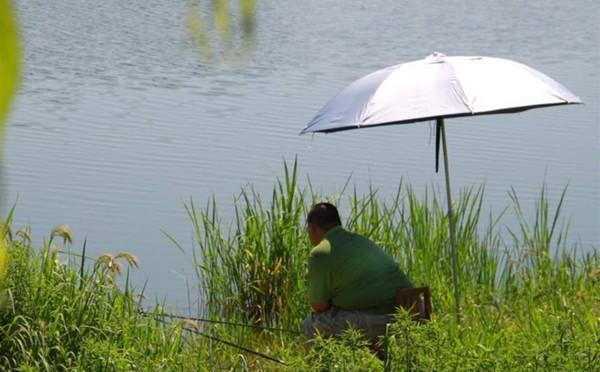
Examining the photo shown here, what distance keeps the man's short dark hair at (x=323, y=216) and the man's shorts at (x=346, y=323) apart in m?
0.32

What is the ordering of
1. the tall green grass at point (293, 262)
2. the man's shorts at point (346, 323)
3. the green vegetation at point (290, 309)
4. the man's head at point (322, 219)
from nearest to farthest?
the green vegetation at point (290, 309), the man's shorts at point (346, 323), the man's head at point (322, 219), the tall green grass at point (293, 262)

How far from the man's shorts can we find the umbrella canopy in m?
0.73

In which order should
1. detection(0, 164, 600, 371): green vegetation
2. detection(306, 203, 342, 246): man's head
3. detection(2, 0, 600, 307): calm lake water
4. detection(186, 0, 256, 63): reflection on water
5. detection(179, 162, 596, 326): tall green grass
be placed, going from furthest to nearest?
detection(2, 0, 600, 307): calm lake water < detection(179, 162, 596, 326): tall green grass < detection(306, 203, 342, 246): man's head < detection(0, 164, 600, 371): green vegetation < detection(186, 0, 256, 63): reflection on water

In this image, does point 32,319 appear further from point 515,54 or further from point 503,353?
point 515,54

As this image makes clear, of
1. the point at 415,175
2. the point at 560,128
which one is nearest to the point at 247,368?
the point at 415,175

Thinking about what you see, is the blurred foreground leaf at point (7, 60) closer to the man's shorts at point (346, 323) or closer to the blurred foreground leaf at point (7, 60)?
the blurred foreground leaf at point (7, 60)

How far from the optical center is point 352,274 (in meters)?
4.69

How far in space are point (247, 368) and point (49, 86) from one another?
800 cm

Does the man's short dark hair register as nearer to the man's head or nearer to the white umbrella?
the man's head

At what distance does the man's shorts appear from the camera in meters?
4.64

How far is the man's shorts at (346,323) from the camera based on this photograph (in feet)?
15.2

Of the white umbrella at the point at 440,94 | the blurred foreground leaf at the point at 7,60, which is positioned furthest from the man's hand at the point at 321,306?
the blurred foreground leaf at the point at 7,60

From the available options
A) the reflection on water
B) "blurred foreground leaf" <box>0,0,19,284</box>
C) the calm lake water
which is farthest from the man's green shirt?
"blurred foreground leaf" <box>0,0,19,284</box>

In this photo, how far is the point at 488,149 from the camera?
10938 millimetres
